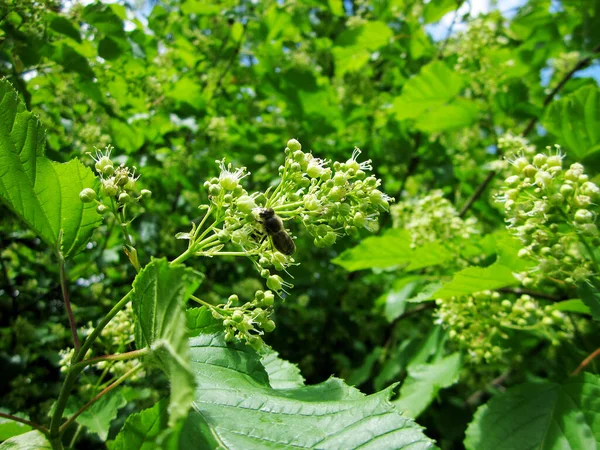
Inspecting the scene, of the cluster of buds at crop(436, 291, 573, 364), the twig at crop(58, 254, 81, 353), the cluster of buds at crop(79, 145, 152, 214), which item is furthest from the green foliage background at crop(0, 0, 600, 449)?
the cluster of buds at crop(79, 145, 152, 214)

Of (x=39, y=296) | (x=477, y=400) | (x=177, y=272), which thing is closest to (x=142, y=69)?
(x=39, y=296)

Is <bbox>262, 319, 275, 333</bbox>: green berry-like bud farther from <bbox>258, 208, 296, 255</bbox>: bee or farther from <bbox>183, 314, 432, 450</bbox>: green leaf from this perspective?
<bbox>258, 208, 296, 255</bbox>: bee

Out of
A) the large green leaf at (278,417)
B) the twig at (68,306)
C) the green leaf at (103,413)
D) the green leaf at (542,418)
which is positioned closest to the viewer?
the large green leaf at (278,417)

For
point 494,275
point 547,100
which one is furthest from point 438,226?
point 547,100

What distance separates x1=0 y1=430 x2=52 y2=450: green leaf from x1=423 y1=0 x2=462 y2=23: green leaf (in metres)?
4.75

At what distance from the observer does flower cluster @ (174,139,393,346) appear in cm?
164

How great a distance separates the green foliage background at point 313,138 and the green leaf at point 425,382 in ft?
0.06

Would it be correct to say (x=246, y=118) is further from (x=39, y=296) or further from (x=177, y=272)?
(x=177, y=272)

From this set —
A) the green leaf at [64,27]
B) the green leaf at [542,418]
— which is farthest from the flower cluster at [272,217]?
the green leaf at [64,27]

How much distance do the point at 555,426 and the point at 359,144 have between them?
11.2ft

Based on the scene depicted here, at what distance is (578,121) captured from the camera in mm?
2861

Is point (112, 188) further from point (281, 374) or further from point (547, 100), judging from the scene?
point (547, 100)

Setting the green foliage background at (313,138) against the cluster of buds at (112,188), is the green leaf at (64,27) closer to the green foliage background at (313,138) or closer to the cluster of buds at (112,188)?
the green foliage background at (313,138)

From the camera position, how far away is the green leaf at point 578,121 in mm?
2789
